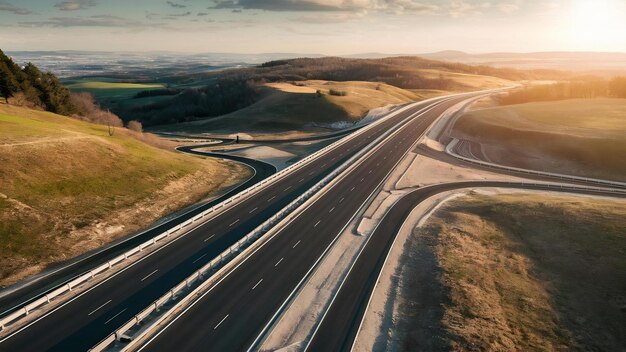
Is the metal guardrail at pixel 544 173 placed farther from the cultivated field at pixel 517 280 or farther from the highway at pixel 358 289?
the highway at pixel 358 289

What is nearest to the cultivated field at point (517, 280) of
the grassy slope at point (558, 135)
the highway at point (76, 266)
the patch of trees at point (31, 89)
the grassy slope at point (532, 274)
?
the grassy slope at point (532, 274)

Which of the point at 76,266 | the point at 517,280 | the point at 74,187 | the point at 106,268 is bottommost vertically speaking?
the point at 76,266

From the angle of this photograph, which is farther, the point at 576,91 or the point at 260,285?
the point at 576,91

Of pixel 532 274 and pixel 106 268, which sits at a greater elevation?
pixel 532 274

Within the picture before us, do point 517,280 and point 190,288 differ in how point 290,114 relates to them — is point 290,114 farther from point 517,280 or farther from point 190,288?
point 517,280

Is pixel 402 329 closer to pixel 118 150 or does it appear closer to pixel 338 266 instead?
pixel 338 266

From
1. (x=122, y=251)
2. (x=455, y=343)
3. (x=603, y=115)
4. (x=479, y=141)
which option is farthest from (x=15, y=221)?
(x=603, y=115)

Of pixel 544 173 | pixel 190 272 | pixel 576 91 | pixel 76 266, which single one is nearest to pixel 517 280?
pixel 190 272
